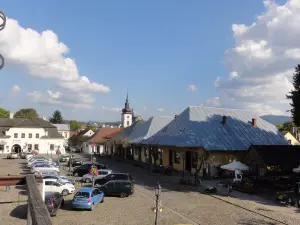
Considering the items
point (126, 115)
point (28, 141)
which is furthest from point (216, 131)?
point (126, 115)

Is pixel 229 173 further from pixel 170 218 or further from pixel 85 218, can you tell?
pixel 85 218

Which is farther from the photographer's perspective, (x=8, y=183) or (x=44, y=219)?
(x=8, y=183)

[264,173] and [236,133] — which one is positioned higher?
[236,133]

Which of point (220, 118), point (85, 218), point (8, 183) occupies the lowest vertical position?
point (85, 218)

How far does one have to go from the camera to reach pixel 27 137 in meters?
81.6

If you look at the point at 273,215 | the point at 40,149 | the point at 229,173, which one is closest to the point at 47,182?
the point at 273,215

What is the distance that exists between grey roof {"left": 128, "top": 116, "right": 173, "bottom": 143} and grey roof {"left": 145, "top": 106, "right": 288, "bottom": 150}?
18.0 feet

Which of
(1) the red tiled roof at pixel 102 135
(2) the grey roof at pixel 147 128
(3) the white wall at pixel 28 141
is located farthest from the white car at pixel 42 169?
(3) the white wall at pixel 28 141

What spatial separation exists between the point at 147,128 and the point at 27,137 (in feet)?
120

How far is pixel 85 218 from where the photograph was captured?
22.1 metres

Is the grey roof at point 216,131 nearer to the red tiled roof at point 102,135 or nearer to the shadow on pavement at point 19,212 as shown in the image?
the shadow on pavement at point 19,212

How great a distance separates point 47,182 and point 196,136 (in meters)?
20.1

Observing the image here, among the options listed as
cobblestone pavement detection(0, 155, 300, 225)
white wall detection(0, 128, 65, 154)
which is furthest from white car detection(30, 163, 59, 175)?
white wall detection(0, 128, 65, 154)

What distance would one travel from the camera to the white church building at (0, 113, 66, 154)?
80.2 meters
